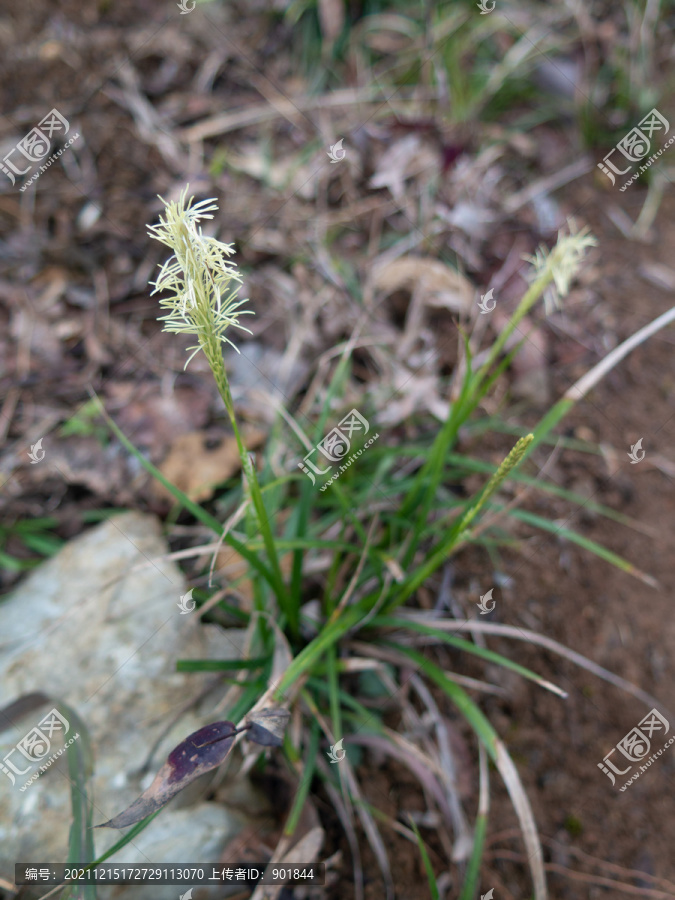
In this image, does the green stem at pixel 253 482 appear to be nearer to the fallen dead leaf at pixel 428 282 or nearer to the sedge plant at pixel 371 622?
the sedge plant at pixel 371 622

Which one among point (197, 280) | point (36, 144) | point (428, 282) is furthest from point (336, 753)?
point (36, 144)

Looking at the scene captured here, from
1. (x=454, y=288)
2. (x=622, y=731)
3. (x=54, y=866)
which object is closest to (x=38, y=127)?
(x=454, y=288)

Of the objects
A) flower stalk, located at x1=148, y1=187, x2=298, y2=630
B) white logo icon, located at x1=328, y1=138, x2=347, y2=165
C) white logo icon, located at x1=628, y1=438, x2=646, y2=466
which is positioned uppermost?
flower stalk, located at x1=148, y1=187, x2=298, y2=630

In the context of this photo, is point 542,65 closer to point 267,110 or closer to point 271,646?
point 267,110

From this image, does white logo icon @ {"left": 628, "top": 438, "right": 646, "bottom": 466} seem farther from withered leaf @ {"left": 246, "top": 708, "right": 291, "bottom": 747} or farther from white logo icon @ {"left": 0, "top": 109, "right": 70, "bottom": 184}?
white logo icon @ {"left": 0, "top": 109, "right": 70, "bottom": 184}

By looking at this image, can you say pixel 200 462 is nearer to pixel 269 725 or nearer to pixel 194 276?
pixel 269 725

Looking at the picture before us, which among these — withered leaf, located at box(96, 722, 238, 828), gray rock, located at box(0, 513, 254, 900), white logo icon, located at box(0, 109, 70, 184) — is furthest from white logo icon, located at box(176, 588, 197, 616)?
white logo icon, located at box(0, 109, 70, 184)

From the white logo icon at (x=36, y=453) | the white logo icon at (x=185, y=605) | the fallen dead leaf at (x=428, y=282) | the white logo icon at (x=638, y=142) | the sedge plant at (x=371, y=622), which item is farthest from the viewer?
the white logo icon at (x=638, y=142)

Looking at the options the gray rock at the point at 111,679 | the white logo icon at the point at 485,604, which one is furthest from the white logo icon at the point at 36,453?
the white logo icon at the point at 485,604
